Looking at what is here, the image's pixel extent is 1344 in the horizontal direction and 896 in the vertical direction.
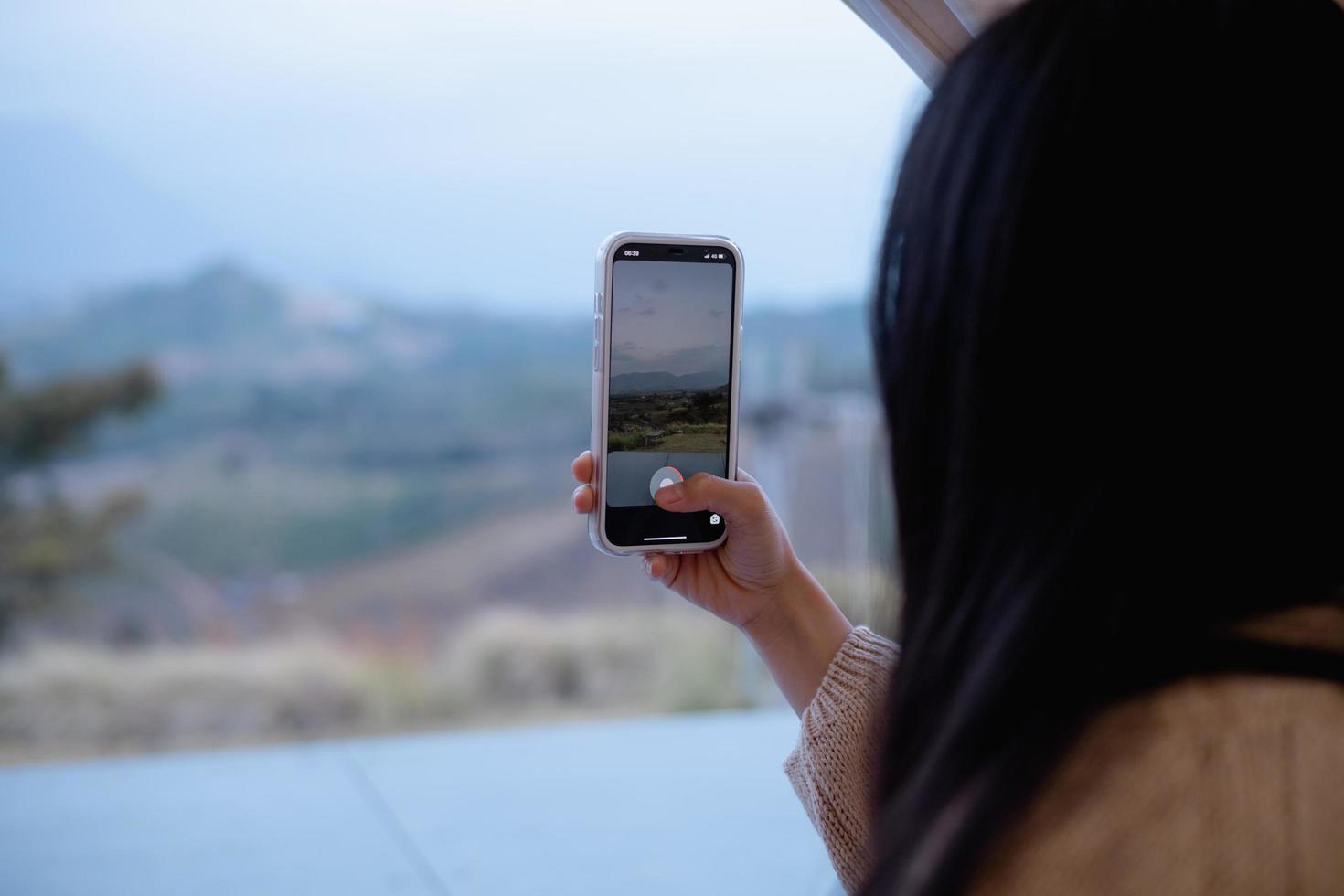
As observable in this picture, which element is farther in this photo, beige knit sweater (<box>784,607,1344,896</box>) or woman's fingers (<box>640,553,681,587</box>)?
woman's fingers (<box>640,553,681,587</box>)

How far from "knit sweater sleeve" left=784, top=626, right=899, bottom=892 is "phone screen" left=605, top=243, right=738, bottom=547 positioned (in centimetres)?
20

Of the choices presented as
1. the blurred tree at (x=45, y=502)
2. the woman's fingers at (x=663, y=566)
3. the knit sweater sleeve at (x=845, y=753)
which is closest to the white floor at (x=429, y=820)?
the blurred tree at (x=45, y=502)

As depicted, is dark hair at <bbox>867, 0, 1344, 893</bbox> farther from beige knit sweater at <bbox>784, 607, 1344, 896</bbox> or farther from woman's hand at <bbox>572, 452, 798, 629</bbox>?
woman's hand at <bbox>572, 452, 798, 629</bbox>

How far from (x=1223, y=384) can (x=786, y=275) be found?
3.40 metres

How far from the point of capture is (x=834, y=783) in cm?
81

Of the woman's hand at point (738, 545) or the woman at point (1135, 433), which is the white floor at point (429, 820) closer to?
the woman's hand at point (738, 545)

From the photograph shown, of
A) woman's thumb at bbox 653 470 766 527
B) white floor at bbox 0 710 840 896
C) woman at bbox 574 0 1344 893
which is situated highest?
woman at bbox 574 0 1344 893

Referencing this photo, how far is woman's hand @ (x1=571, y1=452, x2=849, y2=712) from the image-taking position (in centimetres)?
91

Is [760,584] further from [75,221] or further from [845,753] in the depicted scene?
[75,221]

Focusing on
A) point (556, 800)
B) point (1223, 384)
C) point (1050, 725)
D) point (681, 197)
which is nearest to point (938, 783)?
point (1050, 725)

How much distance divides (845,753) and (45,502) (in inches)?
130

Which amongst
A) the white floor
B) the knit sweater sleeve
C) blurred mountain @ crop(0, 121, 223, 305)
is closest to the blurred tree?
blurred mountain @ crop(0, 121, 223, 305)

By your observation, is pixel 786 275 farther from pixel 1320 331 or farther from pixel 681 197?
pixel 1320 331

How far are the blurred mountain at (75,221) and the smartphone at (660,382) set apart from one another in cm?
300
